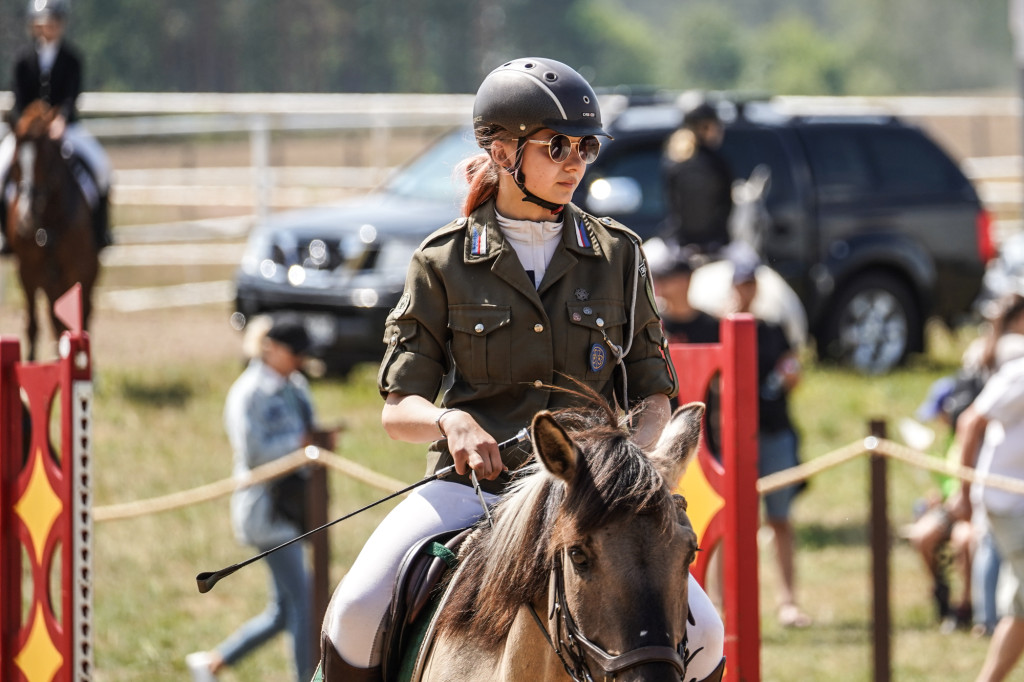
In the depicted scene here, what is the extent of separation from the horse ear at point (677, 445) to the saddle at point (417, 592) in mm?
621

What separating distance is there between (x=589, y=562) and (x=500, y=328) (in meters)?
0.84

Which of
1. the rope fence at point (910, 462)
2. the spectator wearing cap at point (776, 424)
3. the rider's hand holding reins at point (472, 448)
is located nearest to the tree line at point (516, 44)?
the spectator wearing cap at point (776, 424)

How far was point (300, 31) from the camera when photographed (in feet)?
179

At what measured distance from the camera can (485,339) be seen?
3715 millimetres

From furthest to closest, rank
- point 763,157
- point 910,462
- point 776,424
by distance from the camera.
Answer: point 763,157, point 776,424, point 910,462

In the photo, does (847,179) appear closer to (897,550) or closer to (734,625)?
(897,550)

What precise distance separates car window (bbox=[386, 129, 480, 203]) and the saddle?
9.70 m

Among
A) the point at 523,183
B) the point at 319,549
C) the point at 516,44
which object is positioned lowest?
the point at 319,549

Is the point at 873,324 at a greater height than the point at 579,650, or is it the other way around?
the point at 873,324

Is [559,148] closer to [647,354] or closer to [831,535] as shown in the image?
[647,354]

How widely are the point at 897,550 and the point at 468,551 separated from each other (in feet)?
24.3

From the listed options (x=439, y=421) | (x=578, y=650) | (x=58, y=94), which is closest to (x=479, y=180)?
(x=439, y=421)

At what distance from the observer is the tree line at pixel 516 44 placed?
4328 centimetres

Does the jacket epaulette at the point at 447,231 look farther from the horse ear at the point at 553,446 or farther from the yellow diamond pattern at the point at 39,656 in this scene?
the yellow diamond pattern at the point at 39,656
